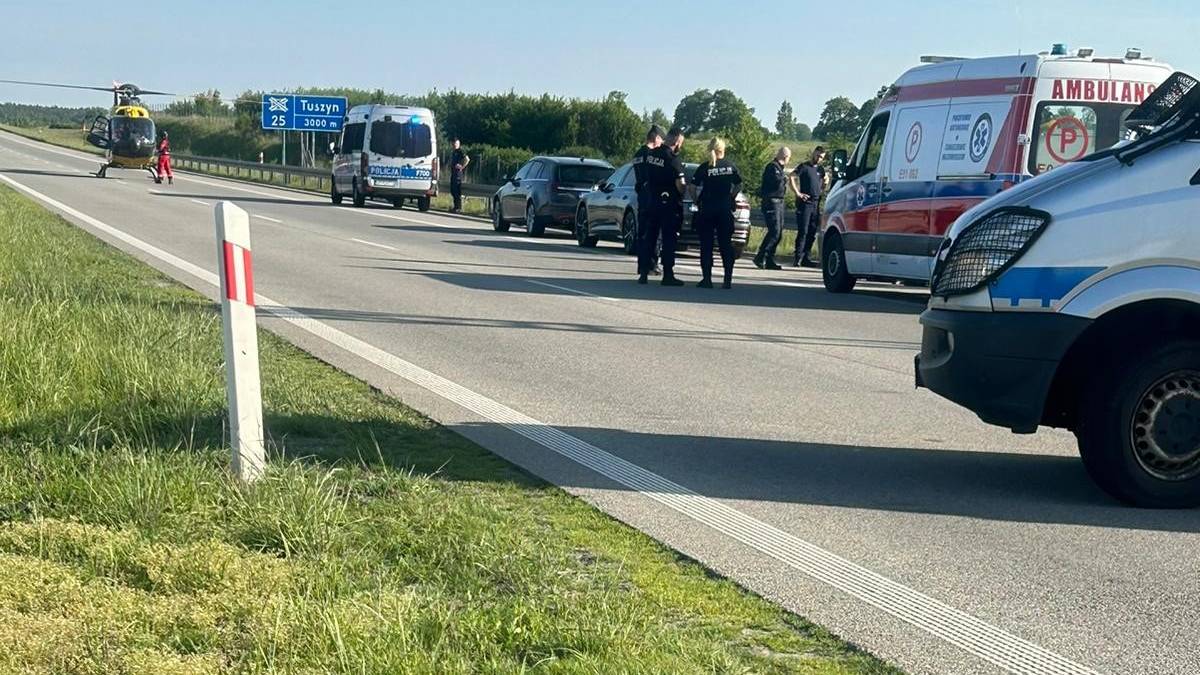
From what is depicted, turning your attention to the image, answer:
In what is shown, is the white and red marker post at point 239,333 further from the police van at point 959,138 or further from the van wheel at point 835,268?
the van wheel at point 835,268

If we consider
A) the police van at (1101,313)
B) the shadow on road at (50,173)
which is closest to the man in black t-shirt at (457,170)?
the shadow on road at (50,173)

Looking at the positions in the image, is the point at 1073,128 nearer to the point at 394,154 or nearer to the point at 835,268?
the point at 835,268

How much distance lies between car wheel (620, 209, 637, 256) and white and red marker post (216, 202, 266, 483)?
65.2 ft

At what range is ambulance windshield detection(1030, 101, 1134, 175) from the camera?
15977 millimetres

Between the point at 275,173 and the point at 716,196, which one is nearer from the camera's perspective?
the point at 716,196

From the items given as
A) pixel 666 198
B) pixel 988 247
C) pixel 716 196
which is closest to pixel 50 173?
pixel 666 198

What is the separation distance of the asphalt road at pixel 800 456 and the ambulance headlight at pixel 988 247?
3.06 feet

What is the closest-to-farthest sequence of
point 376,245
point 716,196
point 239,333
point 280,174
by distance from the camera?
point 239,333 < point 716,196 < point 376,245 < point 280,174

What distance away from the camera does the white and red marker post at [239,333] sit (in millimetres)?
6164

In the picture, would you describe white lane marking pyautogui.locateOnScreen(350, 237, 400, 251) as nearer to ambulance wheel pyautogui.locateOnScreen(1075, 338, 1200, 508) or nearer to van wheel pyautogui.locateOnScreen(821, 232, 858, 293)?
van wheel pyautogui.locateOnScreen(821, 232, 858, 293)

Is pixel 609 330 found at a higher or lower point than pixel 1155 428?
lower

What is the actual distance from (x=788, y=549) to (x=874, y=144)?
1339 centimetres

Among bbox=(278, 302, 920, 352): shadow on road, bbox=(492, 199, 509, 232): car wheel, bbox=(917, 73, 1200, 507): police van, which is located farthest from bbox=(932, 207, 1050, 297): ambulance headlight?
bbox=(492, 199, 509, 232): car wheel

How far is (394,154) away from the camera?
136 ft
